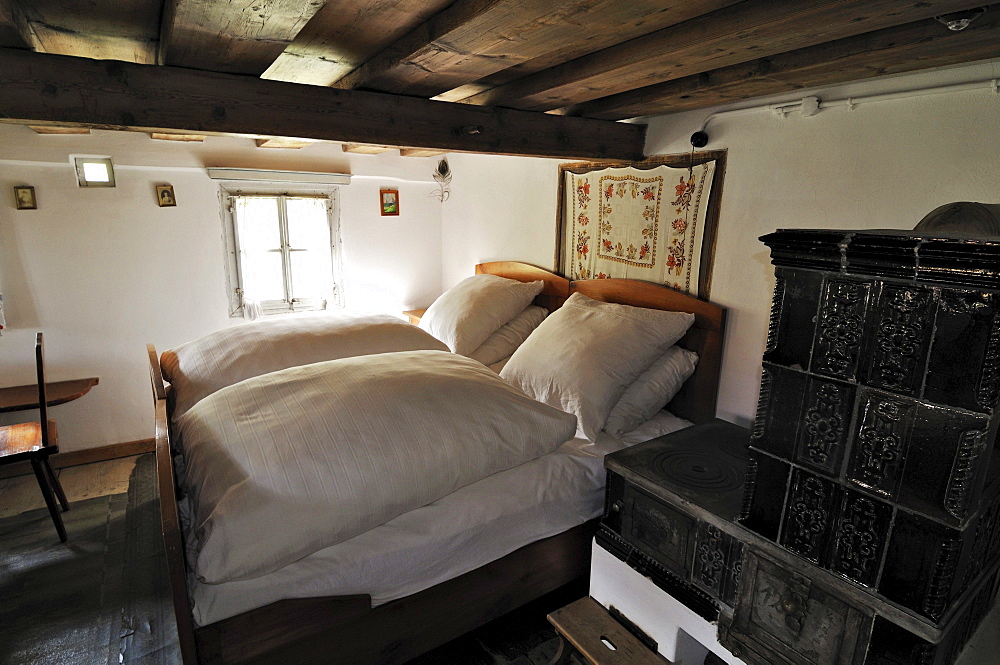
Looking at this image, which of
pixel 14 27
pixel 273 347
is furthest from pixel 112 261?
pixel 14 27

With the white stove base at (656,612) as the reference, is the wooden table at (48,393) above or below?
above

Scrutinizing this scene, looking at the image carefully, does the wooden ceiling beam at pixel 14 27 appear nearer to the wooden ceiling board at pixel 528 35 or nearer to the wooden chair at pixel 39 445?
the wooden ceiling board at pixel 528 35

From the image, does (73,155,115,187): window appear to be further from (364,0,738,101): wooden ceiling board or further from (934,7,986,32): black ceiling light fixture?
(934,7,986,32): black ceiling light fixture

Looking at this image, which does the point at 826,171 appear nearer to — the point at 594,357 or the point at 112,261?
the point at 594,357

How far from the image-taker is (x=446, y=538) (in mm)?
1588

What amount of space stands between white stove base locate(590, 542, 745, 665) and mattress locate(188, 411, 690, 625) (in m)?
0.20

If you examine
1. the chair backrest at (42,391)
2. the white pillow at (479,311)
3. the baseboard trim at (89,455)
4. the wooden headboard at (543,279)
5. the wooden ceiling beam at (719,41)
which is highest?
the wooden ceiling beam at (719,41)

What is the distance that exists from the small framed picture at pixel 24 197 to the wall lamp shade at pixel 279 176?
2.88 ft

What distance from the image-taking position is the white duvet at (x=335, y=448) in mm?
1335

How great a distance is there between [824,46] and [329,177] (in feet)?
9.76

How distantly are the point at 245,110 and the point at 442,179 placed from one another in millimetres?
2432

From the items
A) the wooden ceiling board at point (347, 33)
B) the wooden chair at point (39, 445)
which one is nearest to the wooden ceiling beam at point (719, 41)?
the wooden ceiling board at point (347, 33)

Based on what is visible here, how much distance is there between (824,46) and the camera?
55.4 inches

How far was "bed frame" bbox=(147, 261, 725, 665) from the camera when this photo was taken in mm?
1299
